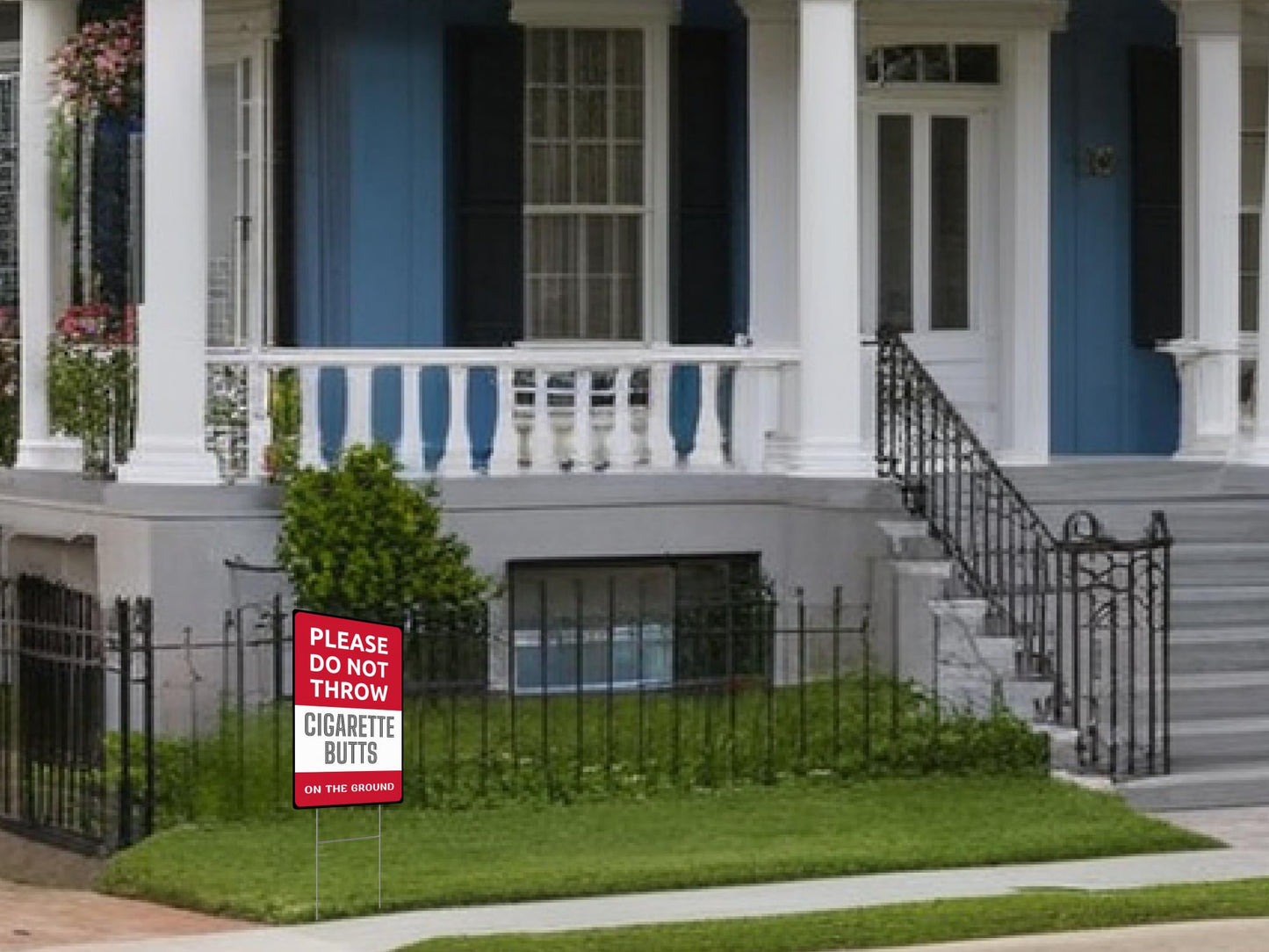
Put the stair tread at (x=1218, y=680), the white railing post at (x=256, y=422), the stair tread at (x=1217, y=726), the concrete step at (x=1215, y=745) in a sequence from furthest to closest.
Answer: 1. the white railing post at (x=256, y=422)
2. the stair tread at (x=1218, y=680)
3. the stair tread at (x=1217, y=726)
4. the concrete step at (x=1215, y=745)

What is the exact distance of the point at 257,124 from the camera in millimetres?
20750

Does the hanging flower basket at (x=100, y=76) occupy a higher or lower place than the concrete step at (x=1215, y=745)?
higher

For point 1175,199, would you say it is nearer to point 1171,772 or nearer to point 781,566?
point 781,566

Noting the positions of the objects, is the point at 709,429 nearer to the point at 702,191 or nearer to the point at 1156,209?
the point at 702,191

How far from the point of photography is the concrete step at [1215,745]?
1748 cm

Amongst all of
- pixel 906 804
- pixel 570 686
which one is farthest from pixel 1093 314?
pixel 906 804

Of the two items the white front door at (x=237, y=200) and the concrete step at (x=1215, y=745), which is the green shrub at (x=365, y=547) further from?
the concrete step at (x=1215, y=745)

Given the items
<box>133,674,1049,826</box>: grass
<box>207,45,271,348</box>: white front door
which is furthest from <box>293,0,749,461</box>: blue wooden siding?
<box>133,674,1049,826</box>: grass

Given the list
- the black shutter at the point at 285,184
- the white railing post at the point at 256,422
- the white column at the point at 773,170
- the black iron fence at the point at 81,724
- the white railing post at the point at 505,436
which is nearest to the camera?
the black iron fence at the point at 81,724

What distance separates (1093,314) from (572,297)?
11.7ft

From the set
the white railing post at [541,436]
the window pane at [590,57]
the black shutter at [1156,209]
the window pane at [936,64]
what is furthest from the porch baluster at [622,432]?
the black shutter at [1156,209]

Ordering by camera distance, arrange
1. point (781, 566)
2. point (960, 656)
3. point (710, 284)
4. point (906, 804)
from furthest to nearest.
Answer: point (710, 284), point (781, 566), point (960, 656), point (906, 804)

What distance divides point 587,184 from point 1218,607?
476 cm

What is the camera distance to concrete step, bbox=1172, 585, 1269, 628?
61.8 feet
